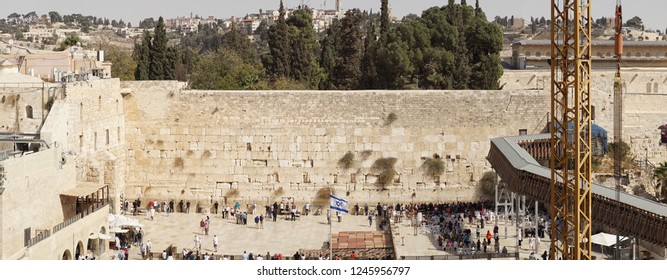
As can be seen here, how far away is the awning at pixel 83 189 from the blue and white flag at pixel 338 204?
5776mm

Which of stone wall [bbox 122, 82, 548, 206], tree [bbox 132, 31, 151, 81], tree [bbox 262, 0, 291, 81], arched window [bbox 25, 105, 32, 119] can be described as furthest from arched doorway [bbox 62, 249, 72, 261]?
tree [bbox 262, 0, 291, 81]

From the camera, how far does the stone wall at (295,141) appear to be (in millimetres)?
31594

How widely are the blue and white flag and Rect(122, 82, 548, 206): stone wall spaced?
1.31 meters

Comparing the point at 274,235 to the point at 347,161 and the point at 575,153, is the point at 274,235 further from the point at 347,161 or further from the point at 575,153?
the point at 575,153

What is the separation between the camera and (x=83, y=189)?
2608cm

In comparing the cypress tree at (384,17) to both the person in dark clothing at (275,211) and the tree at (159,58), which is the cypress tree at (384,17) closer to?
the tree at (159,58)

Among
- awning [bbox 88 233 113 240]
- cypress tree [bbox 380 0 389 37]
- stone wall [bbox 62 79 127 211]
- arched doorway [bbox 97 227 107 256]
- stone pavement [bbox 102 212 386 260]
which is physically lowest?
stone pavement [bbox 102 212 386 260]

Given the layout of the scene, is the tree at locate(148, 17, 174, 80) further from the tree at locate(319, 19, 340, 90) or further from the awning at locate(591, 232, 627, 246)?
the awning at locate(591, 232, 627, 246)

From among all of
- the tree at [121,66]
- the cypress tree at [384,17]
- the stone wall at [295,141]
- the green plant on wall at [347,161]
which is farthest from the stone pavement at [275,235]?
the tree at [121,66]

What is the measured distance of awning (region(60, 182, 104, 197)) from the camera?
25422 mm

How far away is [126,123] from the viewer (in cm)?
3173

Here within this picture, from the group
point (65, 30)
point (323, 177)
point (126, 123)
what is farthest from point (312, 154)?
point (65, 30)

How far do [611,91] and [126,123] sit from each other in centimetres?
1342

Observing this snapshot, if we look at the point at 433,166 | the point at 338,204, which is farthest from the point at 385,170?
the point at 338,204
